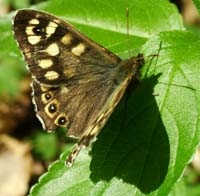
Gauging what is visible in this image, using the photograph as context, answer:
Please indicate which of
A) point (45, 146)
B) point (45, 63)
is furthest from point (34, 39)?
point (45, 146)

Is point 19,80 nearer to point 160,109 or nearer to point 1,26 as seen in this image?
point 1,26

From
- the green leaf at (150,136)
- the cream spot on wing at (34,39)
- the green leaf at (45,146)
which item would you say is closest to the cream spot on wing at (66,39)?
the cream spot on wing at (34,39)

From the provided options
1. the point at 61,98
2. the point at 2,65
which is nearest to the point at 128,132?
the point at 61,98

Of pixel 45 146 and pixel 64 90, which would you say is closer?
pixel 64 90

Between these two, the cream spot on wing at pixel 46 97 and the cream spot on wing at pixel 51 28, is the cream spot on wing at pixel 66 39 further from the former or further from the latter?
the cream spot on wing at pixel 46 97

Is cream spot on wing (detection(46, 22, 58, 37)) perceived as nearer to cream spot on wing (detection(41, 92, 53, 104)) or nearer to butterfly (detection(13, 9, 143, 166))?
butterfly (detection(13, 9, 143, 166))

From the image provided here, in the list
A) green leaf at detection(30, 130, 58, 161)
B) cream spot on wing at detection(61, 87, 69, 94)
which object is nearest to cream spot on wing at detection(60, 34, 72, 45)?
cream spot on wing at detection(61, 87, 69, 94)

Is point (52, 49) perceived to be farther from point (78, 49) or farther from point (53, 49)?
point (78, 49)
